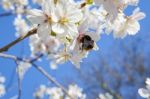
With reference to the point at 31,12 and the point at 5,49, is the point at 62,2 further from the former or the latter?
the point at 5,49

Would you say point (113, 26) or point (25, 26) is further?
point (25, 26)

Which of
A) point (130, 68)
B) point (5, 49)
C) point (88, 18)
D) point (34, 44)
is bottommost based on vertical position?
point (130, 68)

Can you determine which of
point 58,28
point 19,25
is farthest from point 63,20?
point 19,25

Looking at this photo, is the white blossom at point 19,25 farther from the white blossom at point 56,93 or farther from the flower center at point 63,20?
the flower center at point 63,20

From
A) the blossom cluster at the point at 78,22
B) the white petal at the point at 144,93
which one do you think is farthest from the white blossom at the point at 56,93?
the blossom cluster at the point at 78,22

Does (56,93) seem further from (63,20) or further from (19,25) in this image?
(63,20)

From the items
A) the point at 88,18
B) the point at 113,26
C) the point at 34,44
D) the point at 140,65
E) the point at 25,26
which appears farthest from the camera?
the point at 140,65

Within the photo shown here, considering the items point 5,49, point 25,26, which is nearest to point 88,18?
point 5,49

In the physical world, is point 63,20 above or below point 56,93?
above

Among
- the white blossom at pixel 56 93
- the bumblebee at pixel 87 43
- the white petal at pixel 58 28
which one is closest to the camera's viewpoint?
the white petal at pixel 58 28

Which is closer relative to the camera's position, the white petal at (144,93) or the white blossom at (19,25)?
the white petal at (144,93)

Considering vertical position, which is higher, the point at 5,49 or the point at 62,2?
the point at 62,2
